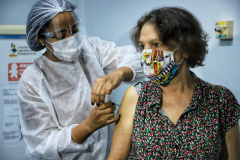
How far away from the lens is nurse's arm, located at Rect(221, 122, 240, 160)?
4.34 ft

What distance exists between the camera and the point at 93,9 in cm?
179

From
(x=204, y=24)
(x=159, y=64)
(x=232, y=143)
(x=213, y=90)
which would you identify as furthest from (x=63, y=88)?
(x=204, y=24)

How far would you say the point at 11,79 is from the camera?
5.51 ft

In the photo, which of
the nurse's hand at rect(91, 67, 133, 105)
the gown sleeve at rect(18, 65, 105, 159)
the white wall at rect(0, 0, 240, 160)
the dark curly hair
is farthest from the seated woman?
the white wall at rect(0, 0, 240, 160)

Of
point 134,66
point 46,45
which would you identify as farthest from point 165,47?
point 46,45

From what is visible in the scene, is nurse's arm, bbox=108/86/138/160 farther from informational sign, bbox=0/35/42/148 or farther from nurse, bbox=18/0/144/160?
informational sign, bbox=0/35/42/148

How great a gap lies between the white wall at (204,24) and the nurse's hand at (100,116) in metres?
0.65

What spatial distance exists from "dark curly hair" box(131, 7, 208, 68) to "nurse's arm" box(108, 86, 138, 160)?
0.34 m

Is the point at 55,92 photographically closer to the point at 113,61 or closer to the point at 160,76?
the point at 113,61

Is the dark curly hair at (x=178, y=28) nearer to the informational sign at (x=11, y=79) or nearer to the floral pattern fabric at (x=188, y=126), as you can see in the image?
the floral pattern fabric at (x=188, y=126)

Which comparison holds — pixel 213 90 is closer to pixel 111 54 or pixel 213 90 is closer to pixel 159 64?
pixel 159 64

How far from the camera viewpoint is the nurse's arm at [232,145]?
1322 millimetres

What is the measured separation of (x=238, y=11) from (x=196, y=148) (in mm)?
1057

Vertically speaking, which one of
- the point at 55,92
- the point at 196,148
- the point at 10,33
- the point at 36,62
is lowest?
the point at 196,148
